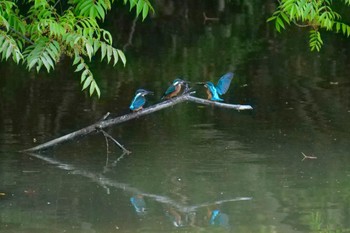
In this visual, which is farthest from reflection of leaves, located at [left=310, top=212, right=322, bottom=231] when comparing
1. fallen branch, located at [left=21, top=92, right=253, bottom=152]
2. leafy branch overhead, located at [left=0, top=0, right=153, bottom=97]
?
leafy branch overhead, located at [left=0, top=0, right=153, bottom=97]

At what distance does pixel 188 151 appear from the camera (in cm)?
915

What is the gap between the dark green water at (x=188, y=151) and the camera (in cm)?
711

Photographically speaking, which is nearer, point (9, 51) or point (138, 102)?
point (9, 51)

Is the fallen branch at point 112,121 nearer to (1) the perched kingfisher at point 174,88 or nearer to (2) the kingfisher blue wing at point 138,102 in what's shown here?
(2) the kingfisher blue wing at point 138,102

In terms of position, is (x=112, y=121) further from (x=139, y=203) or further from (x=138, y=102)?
(x=139, y=203)

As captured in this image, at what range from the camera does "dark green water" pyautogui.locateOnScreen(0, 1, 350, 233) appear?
7.11 metres

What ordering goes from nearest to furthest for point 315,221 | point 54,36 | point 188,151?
point 54,36
point 315,221
point 188,151

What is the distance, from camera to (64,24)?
21.0ft

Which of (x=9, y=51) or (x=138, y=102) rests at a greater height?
(x=9, y=51)

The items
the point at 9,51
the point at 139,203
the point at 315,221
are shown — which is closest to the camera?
the point at 9,51

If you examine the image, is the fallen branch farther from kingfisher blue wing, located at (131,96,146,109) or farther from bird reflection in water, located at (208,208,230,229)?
bird reflection in water, located at (208,208,230,229)

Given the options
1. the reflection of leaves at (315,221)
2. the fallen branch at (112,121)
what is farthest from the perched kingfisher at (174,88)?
the reflection of leaves at (315,221)

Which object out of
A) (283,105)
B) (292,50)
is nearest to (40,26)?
(283,105)

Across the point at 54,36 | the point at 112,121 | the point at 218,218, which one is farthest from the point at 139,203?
the point at 54,36
